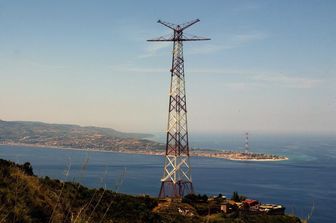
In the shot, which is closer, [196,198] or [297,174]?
[196,198]

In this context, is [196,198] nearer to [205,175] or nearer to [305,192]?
[305,192]

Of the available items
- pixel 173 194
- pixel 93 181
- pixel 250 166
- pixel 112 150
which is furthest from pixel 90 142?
pixel 173 194

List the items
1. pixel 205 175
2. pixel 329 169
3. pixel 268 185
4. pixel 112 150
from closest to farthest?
1. pixel 268 185
2. pixel 205 175
3. pixel 329 169
4. pixel 112 150

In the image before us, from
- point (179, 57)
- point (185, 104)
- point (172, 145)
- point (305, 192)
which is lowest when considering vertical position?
point (305, 192)

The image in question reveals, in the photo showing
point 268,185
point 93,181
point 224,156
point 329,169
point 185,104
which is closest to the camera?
point 185,104

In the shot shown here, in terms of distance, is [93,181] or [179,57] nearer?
[179,57]

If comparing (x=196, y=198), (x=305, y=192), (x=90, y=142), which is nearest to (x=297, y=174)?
(x=305, y=192)

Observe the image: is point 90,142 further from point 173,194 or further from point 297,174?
point 173,194

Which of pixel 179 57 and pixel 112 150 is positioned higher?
pixel 179 57

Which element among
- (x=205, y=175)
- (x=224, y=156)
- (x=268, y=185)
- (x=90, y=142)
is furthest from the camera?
(x=90, y=142)
